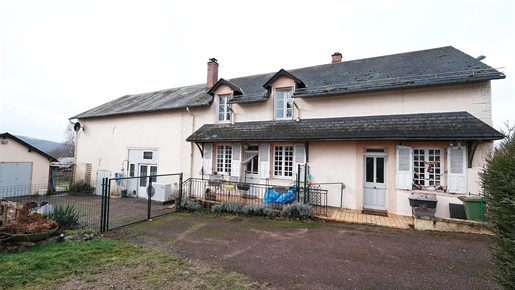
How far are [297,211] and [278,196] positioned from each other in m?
1.12

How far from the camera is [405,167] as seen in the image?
9.17 metres

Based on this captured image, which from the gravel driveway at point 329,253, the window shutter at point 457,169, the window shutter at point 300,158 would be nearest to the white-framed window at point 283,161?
the window shutter at point 300,158

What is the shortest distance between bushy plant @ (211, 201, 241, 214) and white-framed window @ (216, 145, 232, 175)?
2.50 metres

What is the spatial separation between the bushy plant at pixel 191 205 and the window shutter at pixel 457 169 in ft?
32.9

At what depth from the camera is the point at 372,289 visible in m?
4.34

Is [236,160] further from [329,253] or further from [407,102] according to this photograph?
[407,102]

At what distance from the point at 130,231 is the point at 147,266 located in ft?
10.8

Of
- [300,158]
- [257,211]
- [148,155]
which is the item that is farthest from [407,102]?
[148,155]

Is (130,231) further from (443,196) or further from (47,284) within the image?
(443,196)

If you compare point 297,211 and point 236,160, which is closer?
point 297,211

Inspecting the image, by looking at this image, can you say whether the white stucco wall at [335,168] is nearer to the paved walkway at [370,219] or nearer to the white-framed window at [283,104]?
the paved walkway at [370,219]

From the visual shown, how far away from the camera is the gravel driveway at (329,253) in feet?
15.4

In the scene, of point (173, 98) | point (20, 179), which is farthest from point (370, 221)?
point (20, 179)

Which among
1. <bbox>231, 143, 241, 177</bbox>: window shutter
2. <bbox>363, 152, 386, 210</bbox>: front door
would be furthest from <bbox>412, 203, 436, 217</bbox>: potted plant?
<bbox>231, 143, 241, 177</bbox>: window shutter
